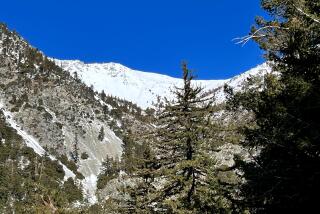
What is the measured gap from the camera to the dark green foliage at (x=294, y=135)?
30.5 ft

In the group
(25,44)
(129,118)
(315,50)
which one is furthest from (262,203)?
(129,118)

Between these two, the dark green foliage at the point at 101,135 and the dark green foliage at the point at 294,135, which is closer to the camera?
the dark green foliage at the point at 294,135

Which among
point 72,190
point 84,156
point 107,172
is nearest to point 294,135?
point 72,190

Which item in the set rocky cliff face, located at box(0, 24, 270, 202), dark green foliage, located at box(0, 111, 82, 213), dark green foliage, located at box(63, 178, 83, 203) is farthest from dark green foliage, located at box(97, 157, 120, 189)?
dark green foliage, located at box(0, 111, 82, 213)

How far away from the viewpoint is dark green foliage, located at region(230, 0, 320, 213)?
930cm

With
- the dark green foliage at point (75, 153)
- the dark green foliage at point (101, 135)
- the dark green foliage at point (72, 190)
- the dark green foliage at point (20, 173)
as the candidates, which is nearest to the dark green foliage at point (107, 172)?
the dark green foliage at point (75, 153)

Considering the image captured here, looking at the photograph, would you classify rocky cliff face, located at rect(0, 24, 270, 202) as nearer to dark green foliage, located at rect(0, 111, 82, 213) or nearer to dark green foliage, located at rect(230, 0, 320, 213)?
dark green foliage, located at rect(0, 111, 82, 213)

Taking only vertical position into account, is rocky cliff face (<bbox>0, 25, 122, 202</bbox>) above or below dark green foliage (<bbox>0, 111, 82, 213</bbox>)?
above

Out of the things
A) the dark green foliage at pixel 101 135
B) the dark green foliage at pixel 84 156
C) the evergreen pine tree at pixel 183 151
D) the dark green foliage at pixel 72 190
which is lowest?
the dark green foliage at pixel 72 190

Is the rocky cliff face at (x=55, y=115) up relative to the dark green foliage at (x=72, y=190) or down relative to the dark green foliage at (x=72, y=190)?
up

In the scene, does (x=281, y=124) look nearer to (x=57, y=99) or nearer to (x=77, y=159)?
(x=77, y=159)

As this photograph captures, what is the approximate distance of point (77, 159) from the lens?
11800cm

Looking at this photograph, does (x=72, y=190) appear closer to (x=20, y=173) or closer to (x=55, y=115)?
(x=20, y=173)

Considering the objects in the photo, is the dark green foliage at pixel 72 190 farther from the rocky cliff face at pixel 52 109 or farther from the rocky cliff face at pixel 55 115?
the rocky cliff face at pixel 52 109
